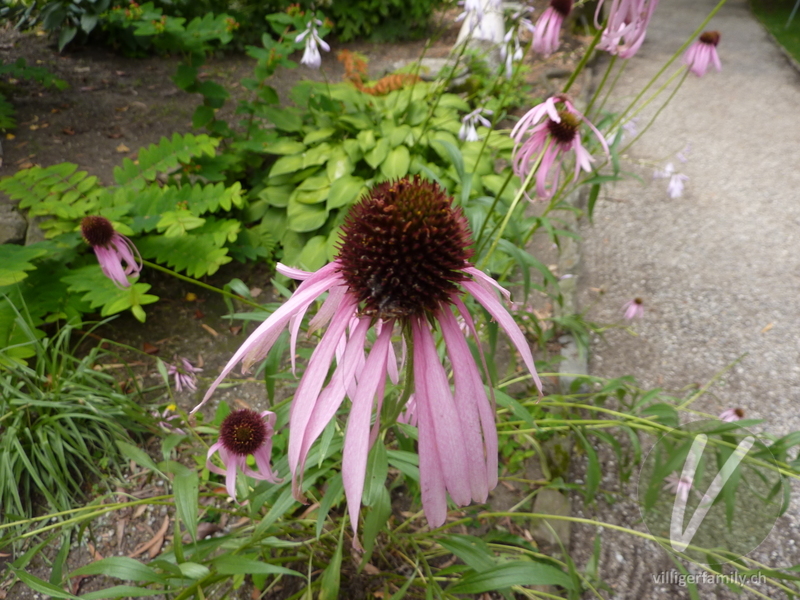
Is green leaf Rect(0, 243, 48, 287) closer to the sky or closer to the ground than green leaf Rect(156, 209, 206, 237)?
closer to the ground

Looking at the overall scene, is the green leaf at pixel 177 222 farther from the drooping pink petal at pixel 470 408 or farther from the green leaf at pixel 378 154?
the drooping pink petal at pixel 470 408

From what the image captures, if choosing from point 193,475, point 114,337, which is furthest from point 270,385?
point 114,337

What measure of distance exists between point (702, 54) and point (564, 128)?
1.16 metres

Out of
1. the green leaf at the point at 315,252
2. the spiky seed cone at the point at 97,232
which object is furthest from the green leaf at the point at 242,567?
the green leaf at the point at 315,252

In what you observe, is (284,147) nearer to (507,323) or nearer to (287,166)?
(287,166)

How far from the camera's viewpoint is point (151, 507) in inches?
69.4

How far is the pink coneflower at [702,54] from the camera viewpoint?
2.01 meters

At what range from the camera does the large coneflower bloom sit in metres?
0.67

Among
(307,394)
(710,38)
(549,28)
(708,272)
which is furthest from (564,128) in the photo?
(708,272)

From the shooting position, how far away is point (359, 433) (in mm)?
669

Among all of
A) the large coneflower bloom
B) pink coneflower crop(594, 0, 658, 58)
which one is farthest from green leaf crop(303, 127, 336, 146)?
the large coneflower bloom

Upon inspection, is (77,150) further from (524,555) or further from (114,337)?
(524,555)

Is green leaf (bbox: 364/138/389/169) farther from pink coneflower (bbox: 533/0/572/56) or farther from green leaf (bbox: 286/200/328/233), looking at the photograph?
pink coneflower (bbox: 533/0/572/56)

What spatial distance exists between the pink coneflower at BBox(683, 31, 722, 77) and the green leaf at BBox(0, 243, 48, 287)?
261cm
